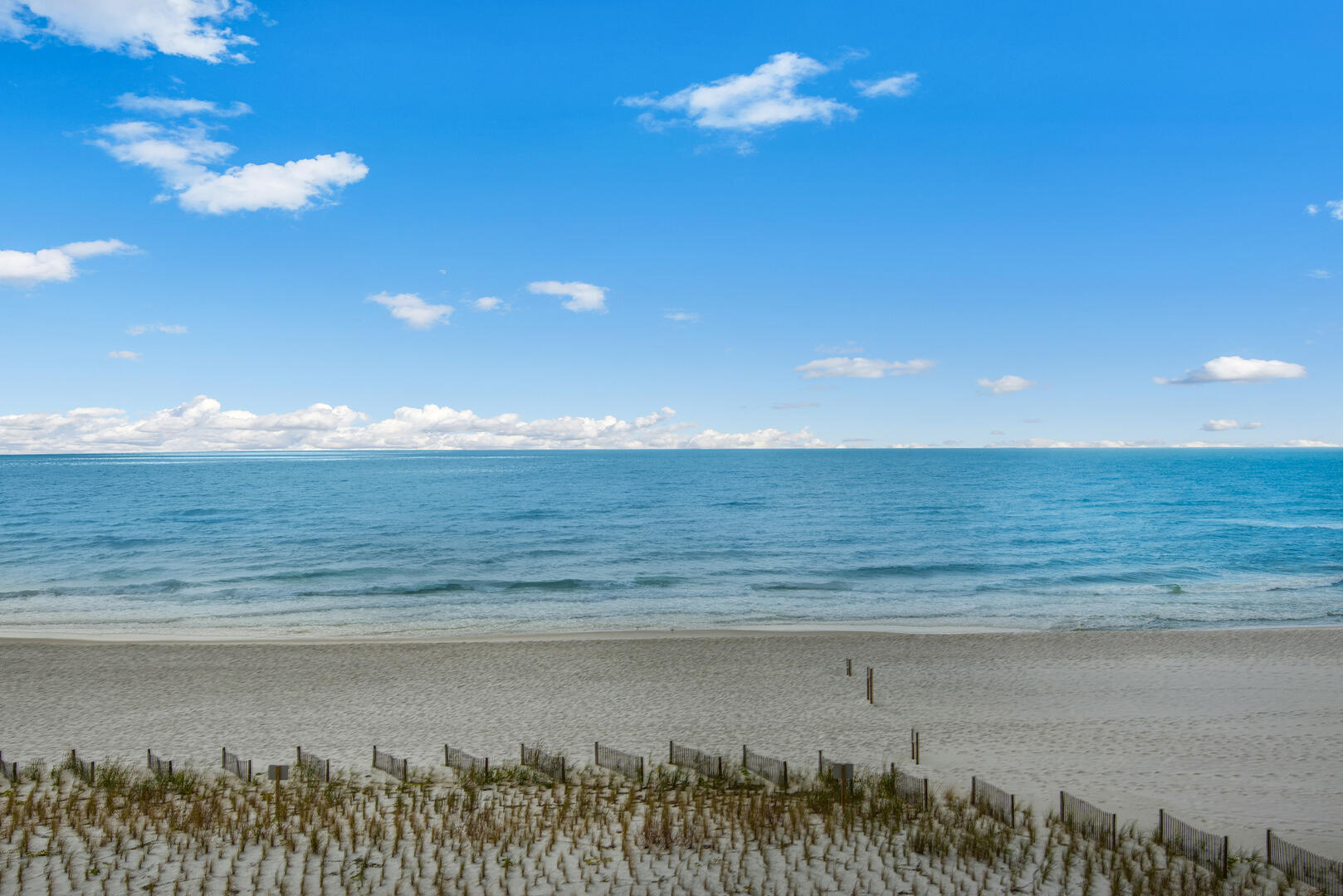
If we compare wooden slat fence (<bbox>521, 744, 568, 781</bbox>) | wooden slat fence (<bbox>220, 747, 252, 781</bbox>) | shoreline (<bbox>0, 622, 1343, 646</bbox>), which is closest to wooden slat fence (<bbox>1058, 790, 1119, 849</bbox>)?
wooden slat fence (<bbox>521, 744, 568, 781</bbox>)

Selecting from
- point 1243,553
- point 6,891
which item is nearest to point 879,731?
point 6,891

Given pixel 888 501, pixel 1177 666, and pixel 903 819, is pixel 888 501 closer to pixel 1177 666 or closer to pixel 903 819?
pixel 1177 666

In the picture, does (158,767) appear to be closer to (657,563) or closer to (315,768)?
(315,768)

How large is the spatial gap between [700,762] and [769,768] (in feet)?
3.81

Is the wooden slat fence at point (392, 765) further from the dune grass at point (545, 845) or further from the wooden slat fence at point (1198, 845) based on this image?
the wooden slat fence at point (1198, 845)

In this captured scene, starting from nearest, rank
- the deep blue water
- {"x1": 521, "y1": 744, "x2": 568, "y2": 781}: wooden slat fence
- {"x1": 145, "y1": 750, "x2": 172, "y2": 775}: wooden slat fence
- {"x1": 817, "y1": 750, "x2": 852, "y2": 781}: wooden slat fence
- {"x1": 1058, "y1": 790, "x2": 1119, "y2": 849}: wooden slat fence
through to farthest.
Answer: {"x1": 1058, "y1": 790, "x2": 1119, "y2": 849}: wooden slat fence → {"x1": 817, "y1": 750, "x2": 852, "y2": 781}: wooden slat fence → {"x1": 145, "y1": 750, "x2": 172, "y2": 775}: wooden slat fence → {"x1": 521, "y1": 744, "x2": 568, "y2": 781}: wooden slat fence → the deep blue water

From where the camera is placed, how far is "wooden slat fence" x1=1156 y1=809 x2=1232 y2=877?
9.34m

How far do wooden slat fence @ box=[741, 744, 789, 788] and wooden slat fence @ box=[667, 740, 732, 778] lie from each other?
1.26 feet

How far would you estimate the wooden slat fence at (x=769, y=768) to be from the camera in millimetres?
12359

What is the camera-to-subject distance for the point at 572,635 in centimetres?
2778

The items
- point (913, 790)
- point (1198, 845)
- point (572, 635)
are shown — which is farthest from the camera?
point (572, 635)

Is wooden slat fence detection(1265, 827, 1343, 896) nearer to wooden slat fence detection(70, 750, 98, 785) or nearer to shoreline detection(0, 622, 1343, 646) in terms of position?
wooden slat fence detection(70, 750, 98, 785)

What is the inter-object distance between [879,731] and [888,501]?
72872 mm

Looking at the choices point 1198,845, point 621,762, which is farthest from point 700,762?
point 1198,845
